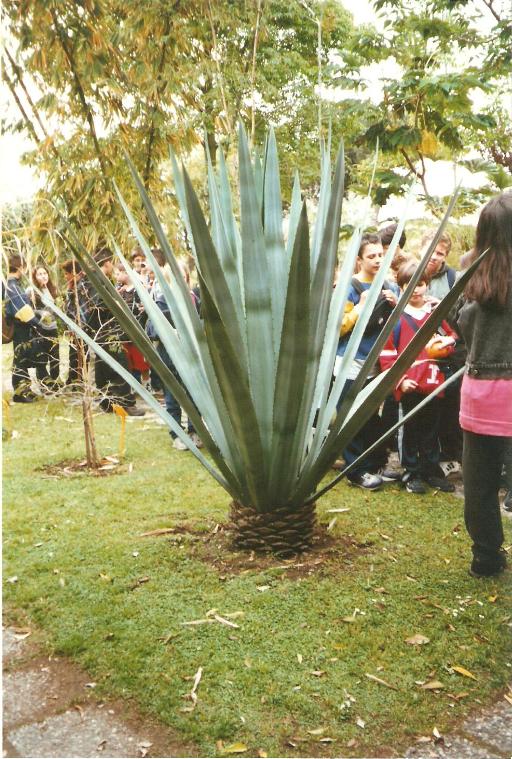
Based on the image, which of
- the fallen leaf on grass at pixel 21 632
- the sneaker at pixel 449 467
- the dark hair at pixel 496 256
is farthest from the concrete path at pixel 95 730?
the sneaker at pixel 449 467

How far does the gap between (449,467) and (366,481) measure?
517 mm

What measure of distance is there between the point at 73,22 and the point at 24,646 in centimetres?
245

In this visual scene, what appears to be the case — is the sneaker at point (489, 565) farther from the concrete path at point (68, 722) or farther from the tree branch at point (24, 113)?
the tree branch at point (24, 113)

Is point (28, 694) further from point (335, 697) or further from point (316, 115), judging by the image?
point (316, 115)

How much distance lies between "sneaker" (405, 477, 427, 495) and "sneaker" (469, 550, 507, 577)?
107 centimetres

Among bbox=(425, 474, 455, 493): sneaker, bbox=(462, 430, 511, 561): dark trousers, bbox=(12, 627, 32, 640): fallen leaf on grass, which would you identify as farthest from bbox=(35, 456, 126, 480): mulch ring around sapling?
bbox=(462, 430, 511, 561): dark trousers

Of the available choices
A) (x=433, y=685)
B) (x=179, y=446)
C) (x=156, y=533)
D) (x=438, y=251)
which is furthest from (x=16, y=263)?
(x=433, y=685)

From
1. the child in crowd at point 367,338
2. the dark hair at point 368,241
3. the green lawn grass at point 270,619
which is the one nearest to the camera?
the green lawn grass at point 270,619

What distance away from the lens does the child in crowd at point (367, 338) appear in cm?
351

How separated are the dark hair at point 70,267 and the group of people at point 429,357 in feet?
0.04

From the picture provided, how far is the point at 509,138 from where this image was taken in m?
2.55

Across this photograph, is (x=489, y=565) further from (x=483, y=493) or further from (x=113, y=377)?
(x=113, y=377)

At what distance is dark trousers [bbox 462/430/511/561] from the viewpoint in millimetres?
2266

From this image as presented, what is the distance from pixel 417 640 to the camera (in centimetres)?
193
